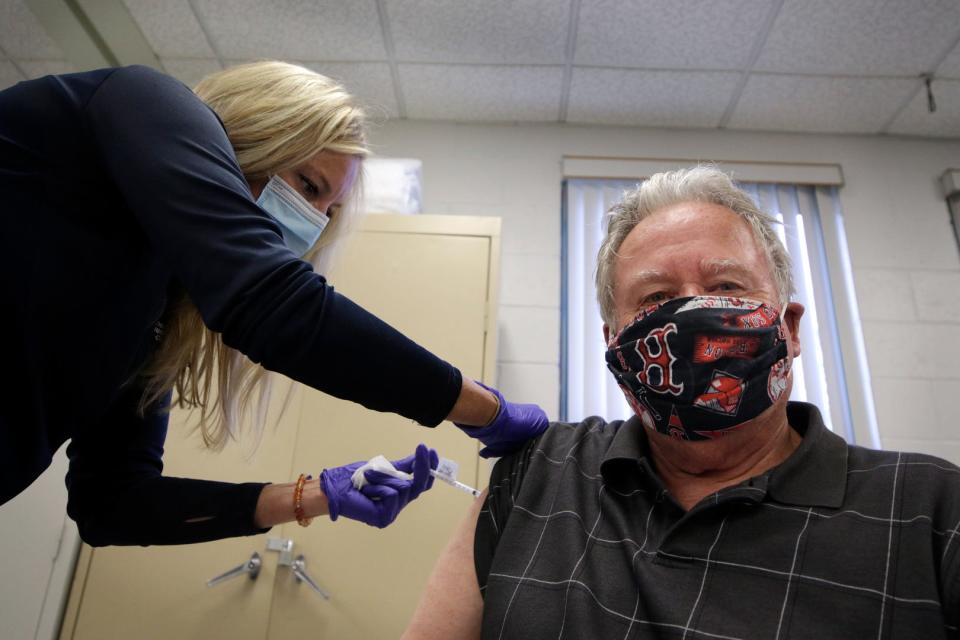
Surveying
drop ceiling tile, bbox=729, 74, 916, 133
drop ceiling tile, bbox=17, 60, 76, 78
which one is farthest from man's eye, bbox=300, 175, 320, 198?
drop ceiling tile, bbox=729, 74, 916, 133

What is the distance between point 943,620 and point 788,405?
388mm

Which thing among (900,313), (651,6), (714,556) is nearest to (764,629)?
(714,556)

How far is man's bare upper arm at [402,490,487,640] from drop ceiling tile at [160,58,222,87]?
235 centimetres

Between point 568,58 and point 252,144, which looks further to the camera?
point 568,58

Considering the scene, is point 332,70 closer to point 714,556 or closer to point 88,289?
point 88,289

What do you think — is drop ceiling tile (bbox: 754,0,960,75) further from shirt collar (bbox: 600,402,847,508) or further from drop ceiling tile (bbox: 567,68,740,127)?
shirt collar (bbox: 600,402,847,508)

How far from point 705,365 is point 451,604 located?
1.67 ft

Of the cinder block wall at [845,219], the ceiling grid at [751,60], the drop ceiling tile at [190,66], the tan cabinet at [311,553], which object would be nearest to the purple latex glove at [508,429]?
the tan cabinet at [311,553]

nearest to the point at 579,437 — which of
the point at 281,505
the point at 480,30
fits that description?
the point at 281,505

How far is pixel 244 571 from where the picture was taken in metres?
1.59

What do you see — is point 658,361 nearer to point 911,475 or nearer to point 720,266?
point 720,266

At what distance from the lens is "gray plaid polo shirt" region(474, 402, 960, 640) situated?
661 mm

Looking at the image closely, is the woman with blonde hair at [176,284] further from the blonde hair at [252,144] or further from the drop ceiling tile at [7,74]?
the drop ceiling tile at [7,74]

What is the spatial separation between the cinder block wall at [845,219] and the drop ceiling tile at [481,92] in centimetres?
7
